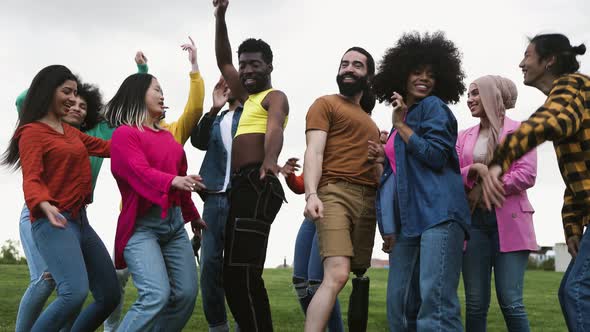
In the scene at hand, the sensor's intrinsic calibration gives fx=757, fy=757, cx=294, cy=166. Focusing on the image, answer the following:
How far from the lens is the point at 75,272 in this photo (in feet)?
16.9

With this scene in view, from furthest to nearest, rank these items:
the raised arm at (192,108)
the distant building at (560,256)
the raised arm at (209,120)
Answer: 1. the distant building at (560,256)
2. the raised arm at (209,120)
3. the raised arm at (192,108)

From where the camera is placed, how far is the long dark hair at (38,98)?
5516mm

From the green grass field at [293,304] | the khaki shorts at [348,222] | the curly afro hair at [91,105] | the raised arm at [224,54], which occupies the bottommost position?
the green grass field at [293,304]

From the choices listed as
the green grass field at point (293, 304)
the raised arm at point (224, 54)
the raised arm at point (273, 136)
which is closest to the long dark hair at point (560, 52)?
the raised arm at point (273, 136)

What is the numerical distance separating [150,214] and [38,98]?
4.04ft

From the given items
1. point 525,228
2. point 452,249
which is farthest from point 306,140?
point 525,228

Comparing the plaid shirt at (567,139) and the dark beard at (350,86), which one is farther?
the dark beard at (350,86)

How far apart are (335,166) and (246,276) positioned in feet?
3.35

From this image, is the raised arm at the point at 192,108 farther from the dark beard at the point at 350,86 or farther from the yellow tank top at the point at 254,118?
the dark beard at the point at 350,86

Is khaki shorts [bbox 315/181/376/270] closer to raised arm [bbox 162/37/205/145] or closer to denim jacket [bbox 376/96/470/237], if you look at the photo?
denim jacket [bbox 376/96/470/237]

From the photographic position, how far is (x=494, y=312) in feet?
37.2

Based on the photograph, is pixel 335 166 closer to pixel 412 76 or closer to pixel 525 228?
pixel 412 76

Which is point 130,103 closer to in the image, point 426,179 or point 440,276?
point 426,179

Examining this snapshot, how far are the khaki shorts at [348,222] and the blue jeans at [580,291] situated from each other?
5.14 feet
